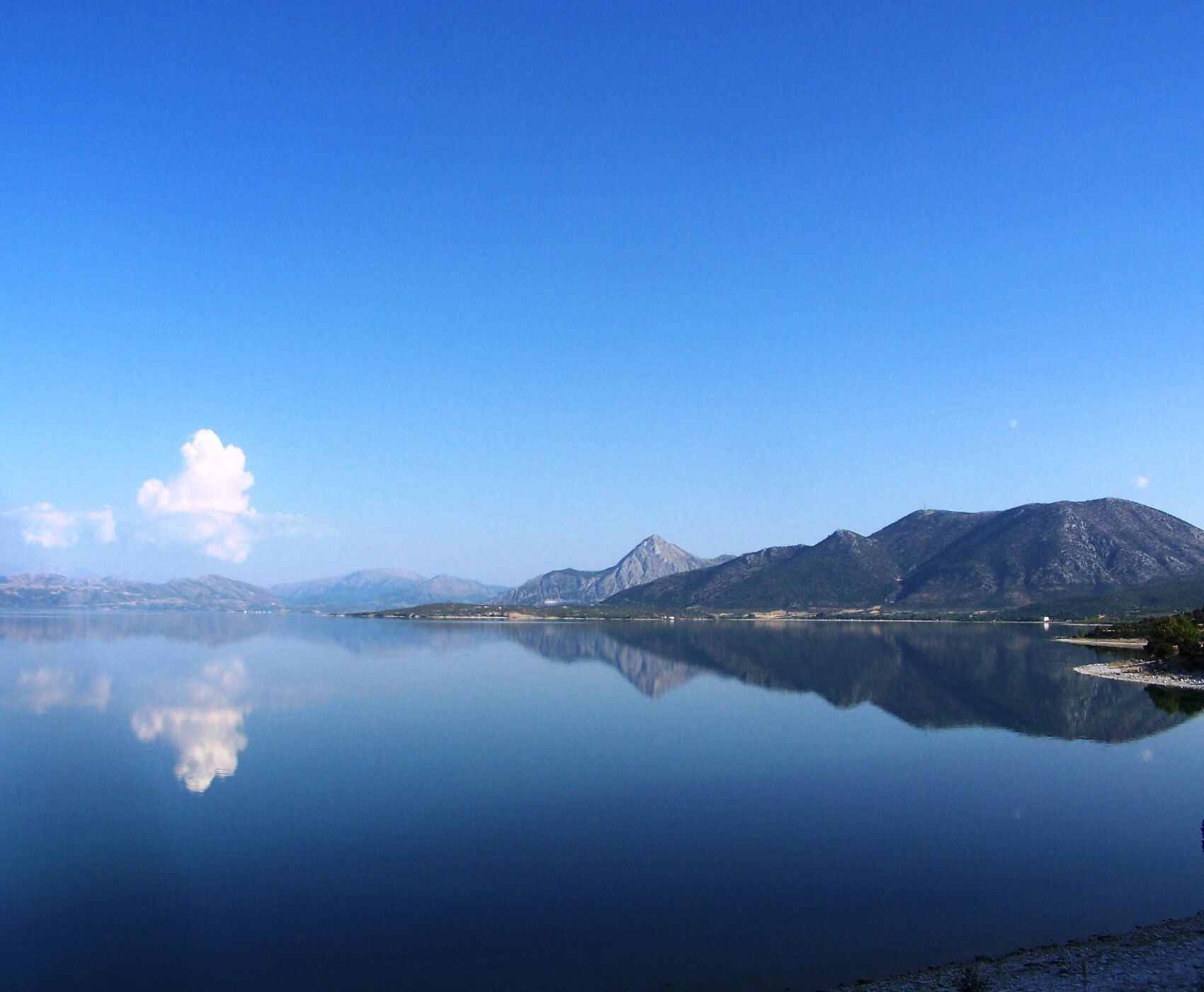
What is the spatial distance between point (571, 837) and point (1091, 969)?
1597cm

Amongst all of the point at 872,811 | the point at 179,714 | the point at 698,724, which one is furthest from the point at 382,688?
the point at 872,811

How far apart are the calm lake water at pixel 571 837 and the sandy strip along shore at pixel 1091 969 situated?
3.63 ft

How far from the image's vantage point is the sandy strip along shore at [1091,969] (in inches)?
648

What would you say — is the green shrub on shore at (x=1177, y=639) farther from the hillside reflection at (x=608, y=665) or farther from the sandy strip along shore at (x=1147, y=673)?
the hillside reflection at (x=608, y=665)

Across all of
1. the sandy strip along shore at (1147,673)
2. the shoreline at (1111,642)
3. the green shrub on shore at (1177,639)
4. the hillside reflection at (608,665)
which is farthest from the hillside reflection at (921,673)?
the green shrub on shore at (1177,639)

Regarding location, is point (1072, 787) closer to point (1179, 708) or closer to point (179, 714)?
point (1179, 708)

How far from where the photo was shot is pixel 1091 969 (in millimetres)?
17453

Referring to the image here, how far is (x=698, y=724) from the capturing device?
2162 inches

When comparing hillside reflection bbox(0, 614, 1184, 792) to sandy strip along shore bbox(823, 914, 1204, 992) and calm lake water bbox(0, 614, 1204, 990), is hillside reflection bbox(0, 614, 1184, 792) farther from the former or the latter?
sandy strip along shore bbox(823, 914, 1204, 992)

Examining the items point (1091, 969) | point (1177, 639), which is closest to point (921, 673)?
point (1177, 639)

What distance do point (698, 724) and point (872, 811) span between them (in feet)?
75.9

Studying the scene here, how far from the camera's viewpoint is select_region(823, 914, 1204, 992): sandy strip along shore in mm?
16469

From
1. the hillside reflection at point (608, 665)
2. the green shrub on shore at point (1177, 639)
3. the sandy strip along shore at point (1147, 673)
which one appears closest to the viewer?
the hillside reflection at point (608, 665)

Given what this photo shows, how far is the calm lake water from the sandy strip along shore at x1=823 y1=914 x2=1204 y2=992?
111 cm
